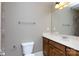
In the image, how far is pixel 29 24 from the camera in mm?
1778

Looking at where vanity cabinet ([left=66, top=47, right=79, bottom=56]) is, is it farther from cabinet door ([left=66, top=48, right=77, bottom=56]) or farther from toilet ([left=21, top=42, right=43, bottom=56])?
toilet ([left=21, top=42, right=43, bottom=56])

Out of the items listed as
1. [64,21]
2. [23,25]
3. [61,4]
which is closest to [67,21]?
[64,21]

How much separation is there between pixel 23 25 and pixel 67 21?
600 mm

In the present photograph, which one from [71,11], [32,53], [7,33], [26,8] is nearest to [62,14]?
[71,11]

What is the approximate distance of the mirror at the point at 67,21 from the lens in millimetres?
1797

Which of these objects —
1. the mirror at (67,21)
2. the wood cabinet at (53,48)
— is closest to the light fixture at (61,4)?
the mirror at (67,21)

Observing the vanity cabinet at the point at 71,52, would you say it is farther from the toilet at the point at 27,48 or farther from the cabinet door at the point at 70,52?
the toilet at the point at 27,48

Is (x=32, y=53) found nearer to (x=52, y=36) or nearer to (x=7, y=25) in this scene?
(x=52, y=36)

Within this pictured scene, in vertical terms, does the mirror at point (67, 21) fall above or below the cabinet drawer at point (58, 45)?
above

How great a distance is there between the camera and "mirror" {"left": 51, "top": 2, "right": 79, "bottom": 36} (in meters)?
1.80

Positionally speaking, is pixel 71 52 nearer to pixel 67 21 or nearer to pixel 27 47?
pixel 67 21

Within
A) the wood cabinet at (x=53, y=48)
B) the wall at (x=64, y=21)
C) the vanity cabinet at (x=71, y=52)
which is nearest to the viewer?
the vanity cabinet at (x=71, y=52)

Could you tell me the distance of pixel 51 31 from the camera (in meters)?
1.84

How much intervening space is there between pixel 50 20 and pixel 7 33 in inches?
23.7
